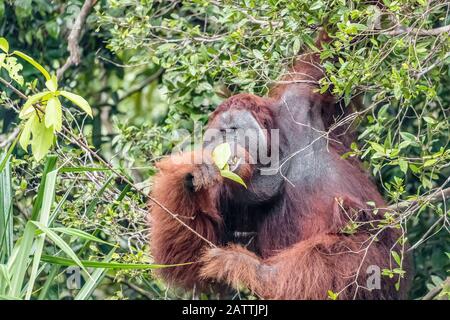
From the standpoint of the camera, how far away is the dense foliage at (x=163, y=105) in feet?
11.6

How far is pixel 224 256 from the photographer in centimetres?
445

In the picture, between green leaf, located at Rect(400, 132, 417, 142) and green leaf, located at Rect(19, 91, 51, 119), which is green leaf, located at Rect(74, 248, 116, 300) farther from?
green leaf, located at Rect(400, 132, 417, 142)

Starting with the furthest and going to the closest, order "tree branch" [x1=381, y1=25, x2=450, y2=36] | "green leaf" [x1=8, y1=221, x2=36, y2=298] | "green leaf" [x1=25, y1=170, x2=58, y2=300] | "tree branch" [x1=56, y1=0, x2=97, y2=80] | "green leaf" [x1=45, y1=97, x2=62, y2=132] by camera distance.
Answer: "tree branch" [x1=56, y1=0, x2=97, y2=80] → "tree branch" [x1=381, y1=25, x2=450, y2=36] → "green leaf" [x1=8, y1=221, x2=36, y2=298] → "green leaf" [x1=25, y1=170, x2=58, y2=300] → "green leaf" [x1=45, y1=97, x2=62, y2=132]

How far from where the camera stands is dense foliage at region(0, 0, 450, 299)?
3547mm

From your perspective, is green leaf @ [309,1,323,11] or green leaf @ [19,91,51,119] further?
green leaf @ [309,1,323,11]

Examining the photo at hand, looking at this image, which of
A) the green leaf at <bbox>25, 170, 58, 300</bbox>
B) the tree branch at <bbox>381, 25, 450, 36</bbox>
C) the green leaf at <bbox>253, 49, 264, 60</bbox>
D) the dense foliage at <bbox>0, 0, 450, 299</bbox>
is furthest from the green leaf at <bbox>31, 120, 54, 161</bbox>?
the tree branch at <bbox>381, 25, 450, 36</bbox>

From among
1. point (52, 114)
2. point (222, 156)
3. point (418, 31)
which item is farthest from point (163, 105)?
point (52, 114)

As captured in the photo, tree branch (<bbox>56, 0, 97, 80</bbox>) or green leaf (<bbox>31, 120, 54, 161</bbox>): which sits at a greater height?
tree branch (<bbox>56, 0, 97, 80</bbox>)

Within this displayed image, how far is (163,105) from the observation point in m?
6.84

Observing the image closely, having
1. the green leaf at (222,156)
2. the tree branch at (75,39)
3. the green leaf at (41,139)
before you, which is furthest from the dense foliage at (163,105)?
the green leaf at (222,156)

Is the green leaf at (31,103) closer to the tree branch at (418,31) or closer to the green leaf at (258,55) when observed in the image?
the green leaf at (258,55)

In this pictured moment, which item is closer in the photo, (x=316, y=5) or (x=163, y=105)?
(x=316, y=5)

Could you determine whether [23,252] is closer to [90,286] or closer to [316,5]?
[90,286]
